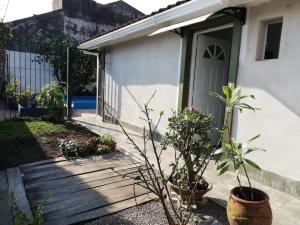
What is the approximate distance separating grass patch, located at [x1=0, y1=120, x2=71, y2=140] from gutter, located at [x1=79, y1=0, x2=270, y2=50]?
3245 mm

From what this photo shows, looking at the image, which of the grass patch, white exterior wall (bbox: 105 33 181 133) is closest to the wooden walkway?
the grass patch

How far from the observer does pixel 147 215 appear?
3.12m

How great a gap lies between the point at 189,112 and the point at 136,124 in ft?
15.5

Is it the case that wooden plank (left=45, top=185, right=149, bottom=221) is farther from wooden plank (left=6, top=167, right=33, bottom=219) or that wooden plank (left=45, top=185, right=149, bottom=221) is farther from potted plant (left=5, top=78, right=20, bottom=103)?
potted plant (left=5, top=78, right=20, bottom=103)

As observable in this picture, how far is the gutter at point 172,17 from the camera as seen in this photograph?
13.9ft

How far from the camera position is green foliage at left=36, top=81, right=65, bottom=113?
8.29 metres

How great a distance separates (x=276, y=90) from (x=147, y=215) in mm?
2690

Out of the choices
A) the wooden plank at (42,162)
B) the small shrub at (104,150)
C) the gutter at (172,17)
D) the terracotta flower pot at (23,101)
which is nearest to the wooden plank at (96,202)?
the wooden plank at (42,162)

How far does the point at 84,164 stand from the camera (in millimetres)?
4812

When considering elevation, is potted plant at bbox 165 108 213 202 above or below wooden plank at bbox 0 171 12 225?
above

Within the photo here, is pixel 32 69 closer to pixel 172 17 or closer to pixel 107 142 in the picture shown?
pixel 107 142

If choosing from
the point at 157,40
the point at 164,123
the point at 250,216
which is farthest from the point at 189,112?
the point at 157,40

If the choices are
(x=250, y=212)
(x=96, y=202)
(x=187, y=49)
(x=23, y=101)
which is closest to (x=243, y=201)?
(x=250, y=212)

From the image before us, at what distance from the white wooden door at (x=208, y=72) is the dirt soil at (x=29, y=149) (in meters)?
3.36
